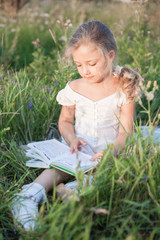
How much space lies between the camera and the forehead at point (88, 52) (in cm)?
205

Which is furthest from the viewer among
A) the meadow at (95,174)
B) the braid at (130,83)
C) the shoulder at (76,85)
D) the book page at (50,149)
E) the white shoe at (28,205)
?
the shoulder at (76,85)

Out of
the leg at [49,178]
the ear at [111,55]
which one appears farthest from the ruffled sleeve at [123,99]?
the leg at [49,178]

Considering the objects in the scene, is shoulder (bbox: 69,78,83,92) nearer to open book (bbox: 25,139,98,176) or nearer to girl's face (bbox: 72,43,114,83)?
girl's face (bbox: 72,43,114,83)

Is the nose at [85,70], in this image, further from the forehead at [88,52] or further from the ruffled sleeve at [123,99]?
the ruffled sleeve at [123,99]

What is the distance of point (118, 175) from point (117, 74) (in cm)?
96

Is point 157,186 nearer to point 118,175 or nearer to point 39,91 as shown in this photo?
point 118,175

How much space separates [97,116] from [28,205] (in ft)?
3.15

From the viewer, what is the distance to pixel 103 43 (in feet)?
6.94

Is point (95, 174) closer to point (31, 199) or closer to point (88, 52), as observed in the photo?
point (31, 199)

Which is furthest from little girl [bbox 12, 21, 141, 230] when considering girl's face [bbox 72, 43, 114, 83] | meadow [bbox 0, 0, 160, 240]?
meadow [bbox 0, 0, 160, 240]

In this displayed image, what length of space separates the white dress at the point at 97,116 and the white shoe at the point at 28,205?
665 mm

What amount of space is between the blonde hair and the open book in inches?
22.9

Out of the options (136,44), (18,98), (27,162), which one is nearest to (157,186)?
(27,162)

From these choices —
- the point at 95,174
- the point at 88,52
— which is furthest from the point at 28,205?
the point at 88,52
